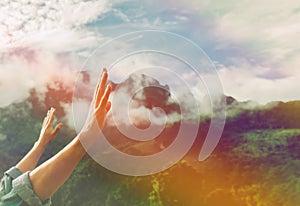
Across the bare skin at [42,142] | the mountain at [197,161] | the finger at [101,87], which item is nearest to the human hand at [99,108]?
the finger at [101,87]

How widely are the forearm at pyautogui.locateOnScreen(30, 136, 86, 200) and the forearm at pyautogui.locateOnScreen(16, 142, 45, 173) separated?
0.41ft

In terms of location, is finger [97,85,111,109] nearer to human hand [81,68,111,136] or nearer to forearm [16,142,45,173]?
human hand [81,68,111,136]

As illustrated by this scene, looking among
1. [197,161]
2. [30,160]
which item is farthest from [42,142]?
[197,161]

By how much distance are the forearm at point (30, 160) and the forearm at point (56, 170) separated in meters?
0.12

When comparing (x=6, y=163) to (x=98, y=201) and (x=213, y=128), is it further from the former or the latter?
(x=213, y=128)

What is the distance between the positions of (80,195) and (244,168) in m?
1.69

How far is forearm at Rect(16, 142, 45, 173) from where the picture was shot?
2.80 ft

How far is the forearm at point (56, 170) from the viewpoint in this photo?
698 millimetres

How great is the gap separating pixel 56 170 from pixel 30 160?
185 mm

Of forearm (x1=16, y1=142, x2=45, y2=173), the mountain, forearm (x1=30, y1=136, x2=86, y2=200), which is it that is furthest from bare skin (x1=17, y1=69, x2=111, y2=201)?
the mountain

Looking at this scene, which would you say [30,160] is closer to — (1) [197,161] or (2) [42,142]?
(2) [42,142]

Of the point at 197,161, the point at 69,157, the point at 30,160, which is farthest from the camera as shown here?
the point at 197,161

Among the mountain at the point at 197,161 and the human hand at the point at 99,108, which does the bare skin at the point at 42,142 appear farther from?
the mountain at the point at 197,161

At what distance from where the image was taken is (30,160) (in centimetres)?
87
